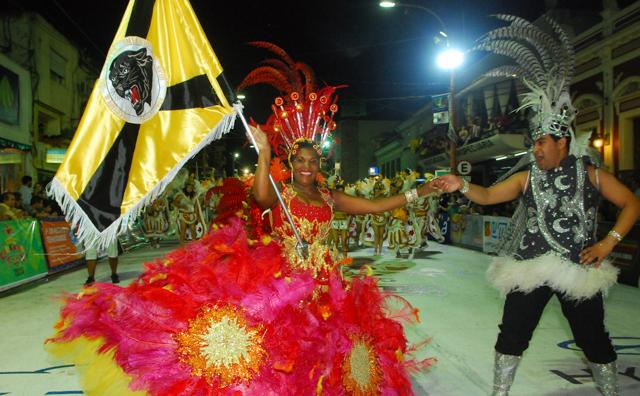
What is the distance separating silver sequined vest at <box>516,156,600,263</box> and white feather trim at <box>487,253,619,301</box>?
0.36ft

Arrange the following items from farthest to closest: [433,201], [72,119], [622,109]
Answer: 1. [72,119]
2. [433,201]
3. [622,109]

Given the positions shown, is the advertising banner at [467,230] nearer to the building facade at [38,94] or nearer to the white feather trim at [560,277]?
the white feather trim at [560,277]

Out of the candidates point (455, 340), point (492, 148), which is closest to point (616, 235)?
point (455, 340)

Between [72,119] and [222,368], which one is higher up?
[72,119]

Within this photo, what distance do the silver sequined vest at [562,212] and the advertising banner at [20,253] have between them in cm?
909

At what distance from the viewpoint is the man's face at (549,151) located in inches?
145

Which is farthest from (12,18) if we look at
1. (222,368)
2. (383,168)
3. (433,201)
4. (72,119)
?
(383,168)

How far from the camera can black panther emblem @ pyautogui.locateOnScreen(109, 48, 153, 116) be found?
133 inches

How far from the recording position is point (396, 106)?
176 ft

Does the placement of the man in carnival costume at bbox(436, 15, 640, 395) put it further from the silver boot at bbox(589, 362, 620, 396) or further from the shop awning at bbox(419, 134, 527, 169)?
the shop awning at bbox(419, 134, 527, 169)

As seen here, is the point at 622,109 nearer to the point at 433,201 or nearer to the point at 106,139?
the point at 433,201

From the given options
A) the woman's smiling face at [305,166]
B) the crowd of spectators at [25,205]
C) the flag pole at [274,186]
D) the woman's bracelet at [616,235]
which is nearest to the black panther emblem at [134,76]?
the flag pole at [274,186]

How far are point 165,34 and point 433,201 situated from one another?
13712 millimetres

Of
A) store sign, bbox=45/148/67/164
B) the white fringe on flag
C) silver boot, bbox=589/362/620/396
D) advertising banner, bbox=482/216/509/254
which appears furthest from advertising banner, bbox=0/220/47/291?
advertising banner, bbox=482/216/509/254
